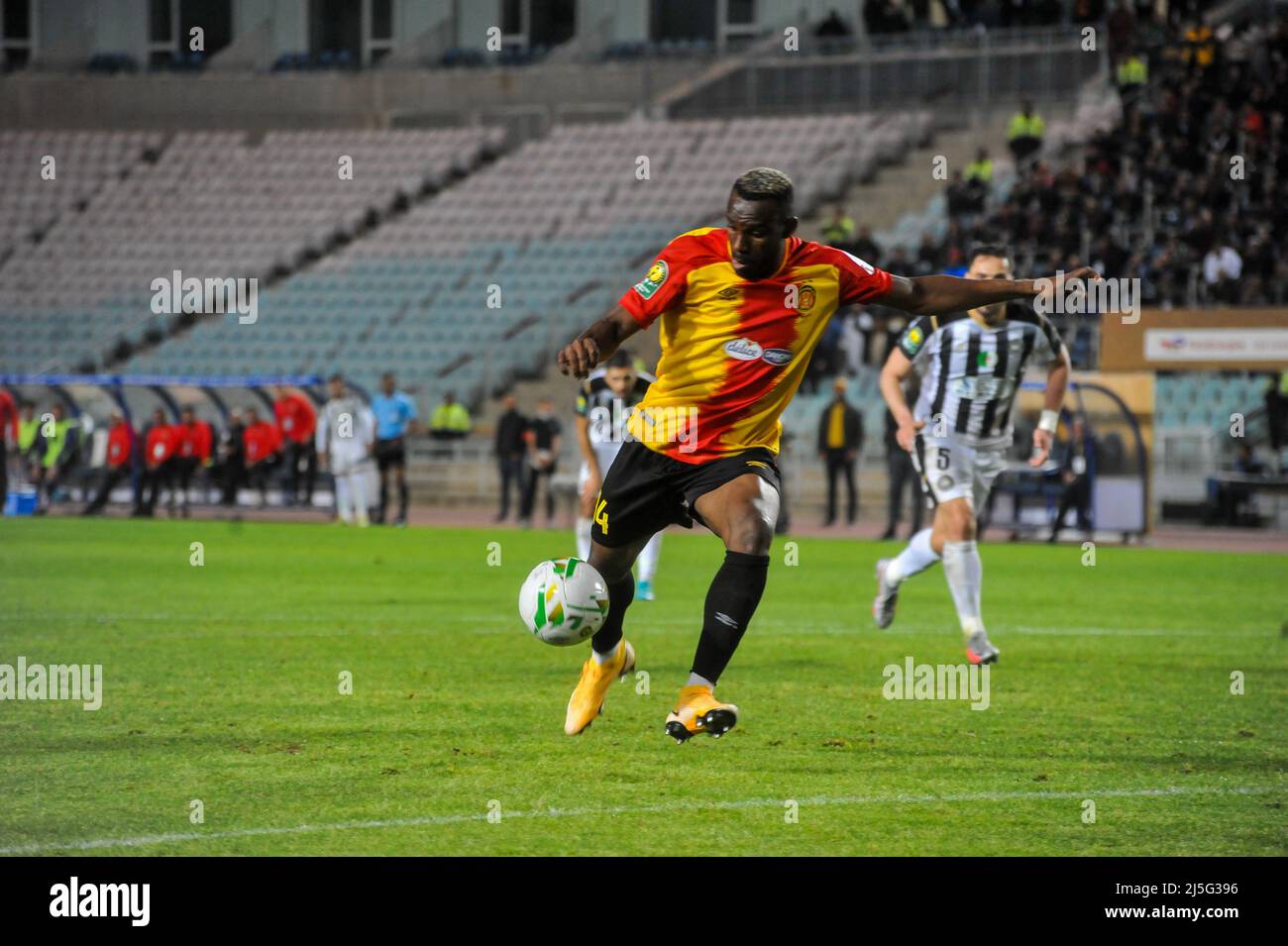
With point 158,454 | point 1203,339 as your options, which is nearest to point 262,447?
point 158,454

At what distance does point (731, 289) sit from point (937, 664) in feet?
14.4

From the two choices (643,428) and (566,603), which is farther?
(643,428)

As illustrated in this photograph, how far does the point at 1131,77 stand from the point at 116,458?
19050 millimetres

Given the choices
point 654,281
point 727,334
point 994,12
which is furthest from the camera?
point 994,12

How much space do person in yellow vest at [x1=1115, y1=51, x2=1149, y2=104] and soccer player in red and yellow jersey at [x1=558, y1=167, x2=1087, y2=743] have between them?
28630 mm

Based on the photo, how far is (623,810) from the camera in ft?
21.8

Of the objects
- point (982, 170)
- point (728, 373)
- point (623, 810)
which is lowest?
point (623, 810)

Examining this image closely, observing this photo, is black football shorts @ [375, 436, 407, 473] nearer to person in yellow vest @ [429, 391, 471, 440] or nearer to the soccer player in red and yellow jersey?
person in yellow vest @ [429, 391, 471, 440]

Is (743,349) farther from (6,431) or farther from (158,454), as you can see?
(6,431)

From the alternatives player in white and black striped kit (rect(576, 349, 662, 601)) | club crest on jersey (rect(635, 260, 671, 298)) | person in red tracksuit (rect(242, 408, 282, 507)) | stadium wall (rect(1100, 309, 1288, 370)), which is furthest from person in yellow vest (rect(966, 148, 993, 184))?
club crest on jersey (rect(635, 260, 671, 298))

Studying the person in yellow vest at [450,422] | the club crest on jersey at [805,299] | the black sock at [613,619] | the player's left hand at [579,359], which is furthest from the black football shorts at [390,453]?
the player's left hand at [579,359]

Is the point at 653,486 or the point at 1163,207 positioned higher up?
the point at 1163,207

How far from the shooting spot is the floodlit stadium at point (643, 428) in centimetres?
742
